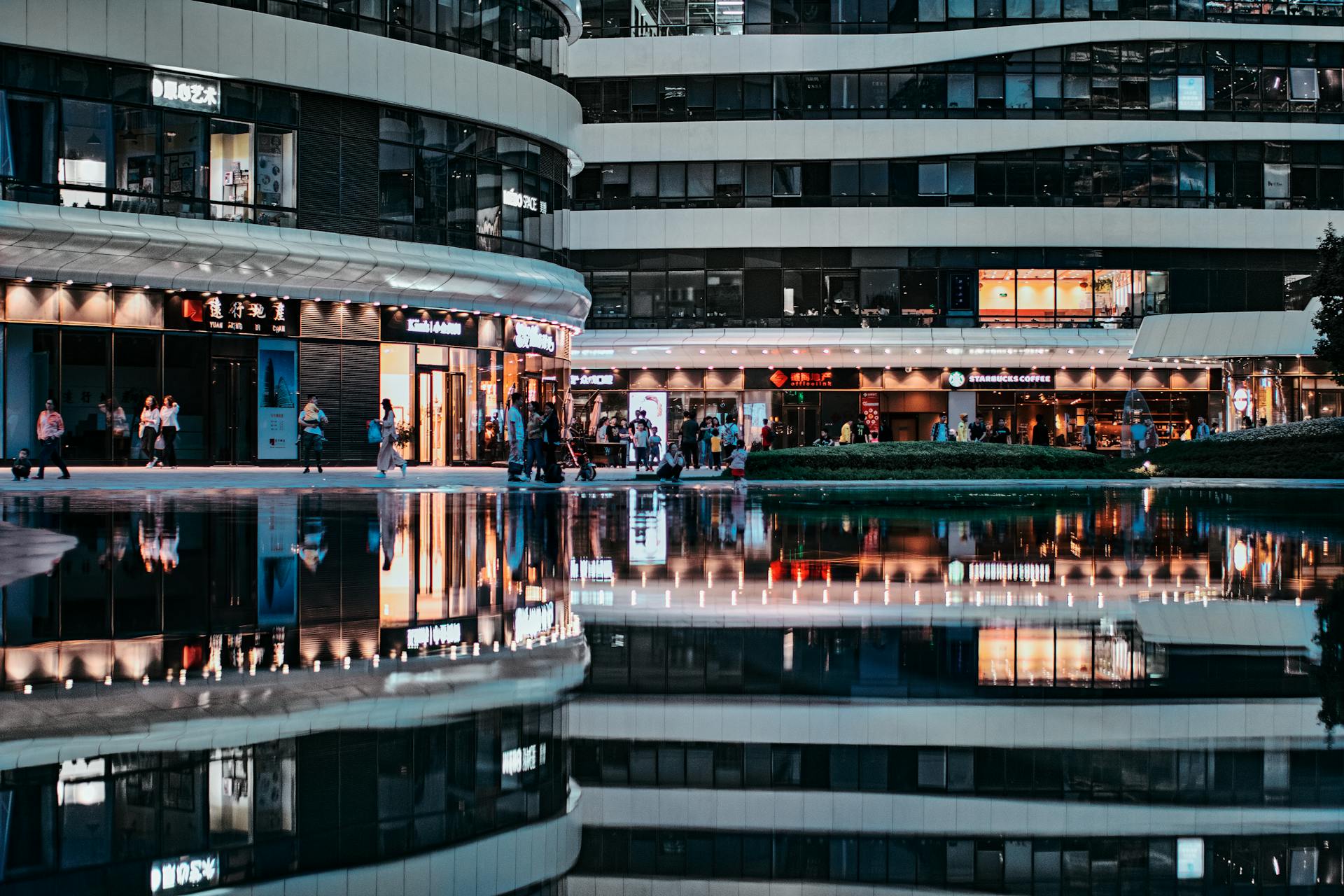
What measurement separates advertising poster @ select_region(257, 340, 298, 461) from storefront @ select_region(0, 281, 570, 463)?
1.5 inches

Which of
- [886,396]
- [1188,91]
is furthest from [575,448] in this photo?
[1188,91]

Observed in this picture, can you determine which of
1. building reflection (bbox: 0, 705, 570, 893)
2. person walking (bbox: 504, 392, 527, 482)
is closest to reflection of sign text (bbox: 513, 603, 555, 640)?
building reflection (bbox: 0, 705, 570, 893)

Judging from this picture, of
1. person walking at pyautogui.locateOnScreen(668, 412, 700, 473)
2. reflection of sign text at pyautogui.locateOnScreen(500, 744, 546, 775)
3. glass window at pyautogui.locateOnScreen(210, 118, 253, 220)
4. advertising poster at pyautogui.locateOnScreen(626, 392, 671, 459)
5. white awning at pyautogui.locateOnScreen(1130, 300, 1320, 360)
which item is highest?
glass window at pyautogui.locateOnScreen(210, 118, 253, 220)

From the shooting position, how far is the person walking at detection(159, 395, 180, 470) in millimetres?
40031

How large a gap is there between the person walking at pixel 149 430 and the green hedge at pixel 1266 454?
92.6 feet

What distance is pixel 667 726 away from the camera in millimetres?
7266

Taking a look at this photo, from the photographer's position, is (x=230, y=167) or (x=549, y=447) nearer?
(x=549, y=447)

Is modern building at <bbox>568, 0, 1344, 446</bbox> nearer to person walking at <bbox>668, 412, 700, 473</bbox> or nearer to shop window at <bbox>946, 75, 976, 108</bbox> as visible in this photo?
shop window at <bbox>946, 75, 976, 108</bbox>

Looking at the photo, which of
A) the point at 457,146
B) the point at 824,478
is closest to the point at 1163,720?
the point at 824,478

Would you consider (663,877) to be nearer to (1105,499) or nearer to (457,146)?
(1105,499)

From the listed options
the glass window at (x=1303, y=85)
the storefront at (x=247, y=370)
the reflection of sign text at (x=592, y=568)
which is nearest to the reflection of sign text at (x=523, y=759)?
the reflection of sign text at (x=592, y=568)

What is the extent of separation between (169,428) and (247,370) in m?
3.76

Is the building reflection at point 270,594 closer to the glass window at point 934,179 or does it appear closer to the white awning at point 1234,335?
the white awning at point 1234,335

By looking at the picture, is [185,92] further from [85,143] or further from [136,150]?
[85,143]
